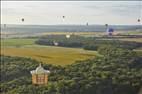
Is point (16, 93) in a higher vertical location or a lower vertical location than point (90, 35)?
lower

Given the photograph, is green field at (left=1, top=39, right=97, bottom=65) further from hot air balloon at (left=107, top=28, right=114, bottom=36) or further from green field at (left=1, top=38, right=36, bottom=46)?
hot air balloon at (left=107, top=28, right=114, bottom=36)

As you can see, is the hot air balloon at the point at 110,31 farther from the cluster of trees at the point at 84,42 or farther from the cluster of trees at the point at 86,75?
the cluster of trees at the point at 86,75

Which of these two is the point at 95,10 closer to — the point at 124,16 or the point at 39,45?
the point at 124,16

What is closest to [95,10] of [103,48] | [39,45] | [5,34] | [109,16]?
[109,16]

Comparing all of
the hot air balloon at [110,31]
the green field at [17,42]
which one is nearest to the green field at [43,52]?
the green field at [17,42]

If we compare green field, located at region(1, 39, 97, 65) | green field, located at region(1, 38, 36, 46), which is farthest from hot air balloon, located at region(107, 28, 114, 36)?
green field, located at region(1, 38, 36, 46)
